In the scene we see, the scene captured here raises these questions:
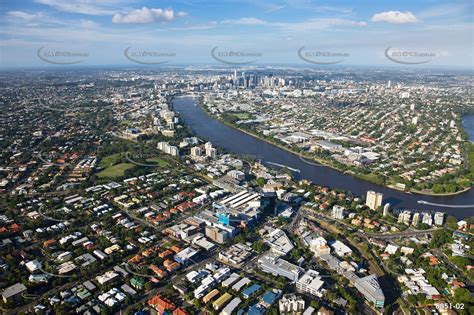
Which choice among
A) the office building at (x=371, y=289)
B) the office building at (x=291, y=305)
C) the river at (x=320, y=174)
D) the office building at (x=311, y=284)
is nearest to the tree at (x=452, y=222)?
the river at (x=320, y=174)

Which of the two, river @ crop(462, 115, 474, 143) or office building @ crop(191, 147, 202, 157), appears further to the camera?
river @ crop(462, 115, 474, 143)

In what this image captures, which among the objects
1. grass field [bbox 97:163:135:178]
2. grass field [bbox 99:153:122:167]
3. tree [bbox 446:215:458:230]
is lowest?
tree [bbox 446:215:458:230]

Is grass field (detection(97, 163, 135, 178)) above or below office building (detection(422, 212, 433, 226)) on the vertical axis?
above

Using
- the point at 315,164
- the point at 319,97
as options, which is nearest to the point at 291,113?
the point at 319,97

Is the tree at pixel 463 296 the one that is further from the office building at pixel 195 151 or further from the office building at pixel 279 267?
the office building at pixel 195 151

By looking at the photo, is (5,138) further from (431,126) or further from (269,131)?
(431,126)

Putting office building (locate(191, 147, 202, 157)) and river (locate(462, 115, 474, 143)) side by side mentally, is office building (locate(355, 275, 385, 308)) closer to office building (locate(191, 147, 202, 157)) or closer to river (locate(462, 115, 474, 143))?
office building (locate(191, 147, 202, 157))

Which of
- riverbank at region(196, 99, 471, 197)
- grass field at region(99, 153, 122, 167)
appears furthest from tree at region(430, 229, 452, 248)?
grass field at region(99, 153, 122, 167)
